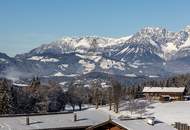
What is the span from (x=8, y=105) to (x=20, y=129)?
5615 centimetres

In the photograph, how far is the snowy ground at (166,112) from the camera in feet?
407

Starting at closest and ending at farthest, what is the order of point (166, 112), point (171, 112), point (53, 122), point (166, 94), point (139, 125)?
1. point (139, 125)
2. point (53, 122)
3. point (171, 112)
4. point (166, 112)
5. point (166, 94)

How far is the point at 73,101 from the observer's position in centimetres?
17950

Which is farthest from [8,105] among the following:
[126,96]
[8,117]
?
[126,96]

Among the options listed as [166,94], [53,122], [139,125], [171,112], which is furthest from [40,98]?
[139,125]

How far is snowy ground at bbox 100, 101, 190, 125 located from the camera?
124 metres

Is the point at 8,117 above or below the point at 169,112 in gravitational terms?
above

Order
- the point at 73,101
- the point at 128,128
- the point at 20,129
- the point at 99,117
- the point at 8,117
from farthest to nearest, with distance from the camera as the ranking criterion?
the point at 73,101, the point at 99,117, the point at 8,117, the point at 20,129, the point at 128,128

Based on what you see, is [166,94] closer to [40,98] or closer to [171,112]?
[171,112]

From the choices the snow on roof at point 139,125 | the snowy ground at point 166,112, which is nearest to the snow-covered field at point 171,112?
the snowy ground at point 166,112

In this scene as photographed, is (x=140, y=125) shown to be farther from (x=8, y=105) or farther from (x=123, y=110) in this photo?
(x=123, y=110)

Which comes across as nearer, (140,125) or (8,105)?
(140,125)

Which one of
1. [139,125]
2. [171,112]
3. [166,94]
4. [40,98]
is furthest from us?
[166,94]

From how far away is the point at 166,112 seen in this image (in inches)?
5443
